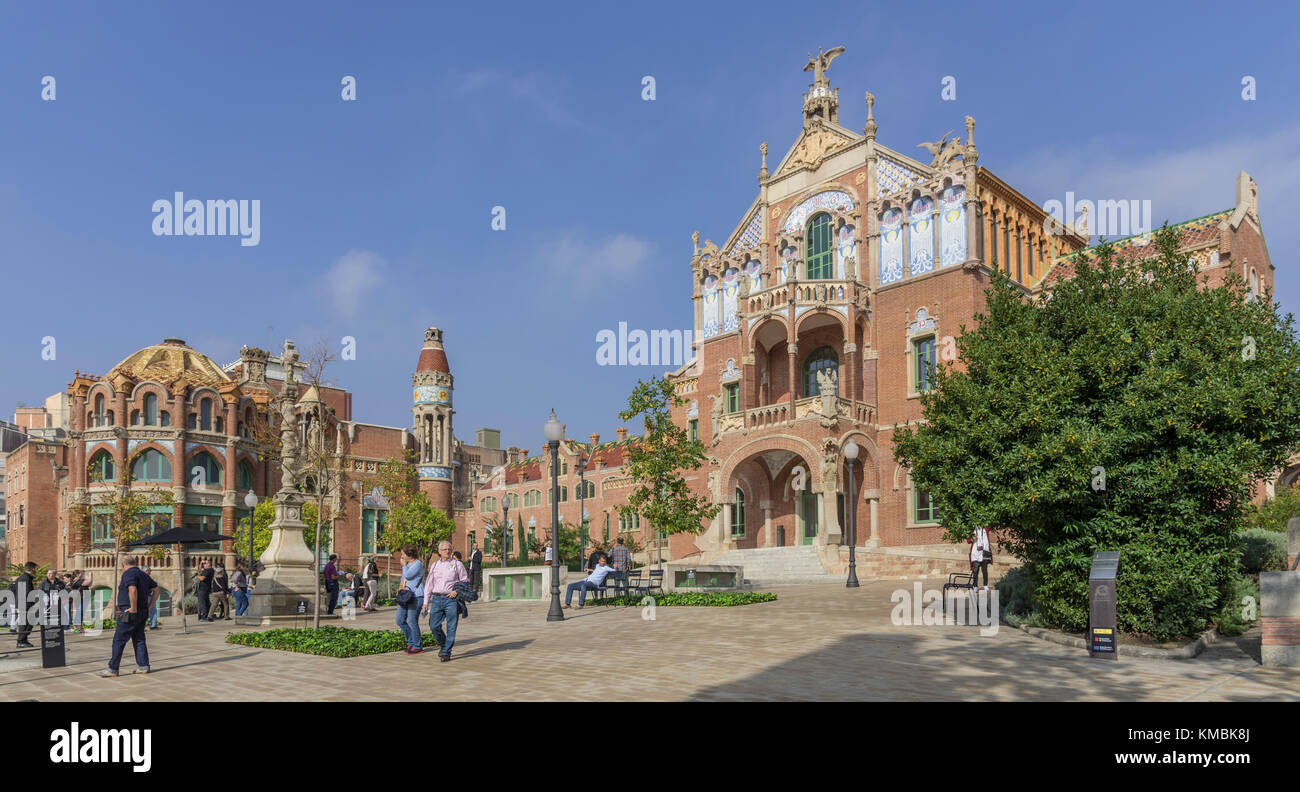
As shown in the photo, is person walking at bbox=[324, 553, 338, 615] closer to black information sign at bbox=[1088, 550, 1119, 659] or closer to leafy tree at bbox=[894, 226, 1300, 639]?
leafy tree at bbox=[894, 226, 1300, 639]

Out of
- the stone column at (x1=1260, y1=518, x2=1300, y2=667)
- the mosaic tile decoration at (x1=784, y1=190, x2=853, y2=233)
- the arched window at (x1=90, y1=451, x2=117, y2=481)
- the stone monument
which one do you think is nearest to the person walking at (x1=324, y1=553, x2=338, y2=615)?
the stone monument

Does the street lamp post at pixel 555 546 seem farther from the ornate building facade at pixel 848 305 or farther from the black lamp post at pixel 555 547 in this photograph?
the ornate building facade at pixel 848 305

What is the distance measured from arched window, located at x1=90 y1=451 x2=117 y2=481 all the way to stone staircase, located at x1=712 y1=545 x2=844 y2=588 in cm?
3874

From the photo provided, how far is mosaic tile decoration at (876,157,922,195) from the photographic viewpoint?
3525 centimetres

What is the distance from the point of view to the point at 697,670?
1088cm

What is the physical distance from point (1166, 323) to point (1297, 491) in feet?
53.8

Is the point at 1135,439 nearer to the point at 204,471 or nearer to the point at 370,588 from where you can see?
the point at 370,588

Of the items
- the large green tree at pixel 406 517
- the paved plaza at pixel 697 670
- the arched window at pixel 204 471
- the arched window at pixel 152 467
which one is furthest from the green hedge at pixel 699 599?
the arched window at pixel 152 467

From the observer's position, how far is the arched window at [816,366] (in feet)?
120

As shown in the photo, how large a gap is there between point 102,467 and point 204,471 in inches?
210

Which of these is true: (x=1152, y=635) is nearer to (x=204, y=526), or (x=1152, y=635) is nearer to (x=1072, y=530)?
(x=1072, y=530)

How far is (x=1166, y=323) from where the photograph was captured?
13672 millimetres
